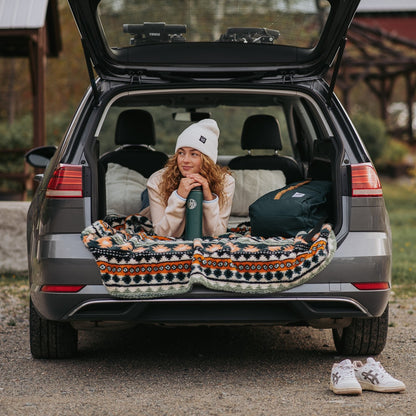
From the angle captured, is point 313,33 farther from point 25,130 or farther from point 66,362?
point 25,130

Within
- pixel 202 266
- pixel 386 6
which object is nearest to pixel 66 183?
pixel 202 266

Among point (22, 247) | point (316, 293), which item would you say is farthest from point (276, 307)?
point (22, 247)

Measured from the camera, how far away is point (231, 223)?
520 cm

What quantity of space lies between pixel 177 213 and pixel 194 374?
881 mm

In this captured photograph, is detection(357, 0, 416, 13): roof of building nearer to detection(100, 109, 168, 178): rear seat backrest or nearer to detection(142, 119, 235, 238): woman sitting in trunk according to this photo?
detection(100, 109, 168, 178): rear seat backrest

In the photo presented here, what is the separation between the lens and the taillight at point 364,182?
409cm

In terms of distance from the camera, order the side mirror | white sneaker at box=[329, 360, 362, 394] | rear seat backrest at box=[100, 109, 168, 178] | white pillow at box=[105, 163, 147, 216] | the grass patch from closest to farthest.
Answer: white sneaker at box=[329, 360, 362, 394] < white pillow at box=[105, 163, 147, 216] < the side mirror < rear seat backrest at box=[100, 109, 168, 178] < the grass patch

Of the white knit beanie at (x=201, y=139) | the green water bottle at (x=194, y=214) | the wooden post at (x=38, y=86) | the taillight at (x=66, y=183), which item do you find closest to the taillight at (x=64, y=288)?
the taillight at (x=66, y=183)

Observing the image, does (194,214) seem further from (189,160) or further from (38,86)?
(38,86)

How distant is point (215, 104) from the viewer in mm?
6254

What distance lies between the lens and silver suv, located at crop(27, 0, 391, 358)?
154 inches

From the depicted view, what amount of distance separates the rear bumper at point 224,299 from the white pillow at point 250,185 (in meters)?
1.44

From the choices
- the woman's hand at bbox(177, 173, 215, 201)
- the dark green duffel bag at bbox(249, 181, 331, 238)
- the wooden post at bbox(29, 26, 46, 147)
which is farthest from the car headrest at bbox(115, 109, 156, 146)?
the wooden post at bbox(29, 26, 46, 147)

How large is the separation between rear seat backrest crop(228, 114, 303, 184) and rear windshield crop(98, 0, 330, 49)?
3.82 feet
